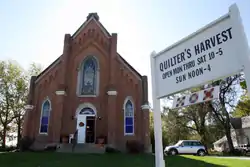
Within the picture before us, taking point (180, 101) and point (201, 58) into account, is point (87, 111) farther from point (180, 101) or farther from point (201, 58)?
point (201, 58)

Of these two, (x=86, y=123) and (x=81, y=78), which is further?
(x=81, y=78)

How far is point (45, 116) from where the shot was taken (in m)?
21.6

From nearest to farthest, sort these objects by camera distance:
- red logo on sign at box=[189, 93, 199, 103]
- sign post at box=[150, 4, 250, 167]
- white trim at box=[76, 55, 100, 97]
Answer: sign post at box=[150, 4, 250, 167] < red logo on sign at box=[189, 93, 199, 103] < white trim at box=[76, 55, 100, 97]

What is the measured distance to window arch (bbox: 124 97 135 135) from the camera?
21.0 metres

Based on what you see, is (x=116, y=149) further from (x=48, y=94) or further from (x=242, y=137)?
(x=242, y=137)

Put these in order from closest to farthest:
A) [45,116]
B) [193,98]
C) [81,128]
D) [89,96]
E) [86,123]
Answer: [193,98] < [81,128] < [86,123] < [45,116] < [89,96]

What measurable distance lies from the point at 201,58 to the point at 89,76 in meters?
19.8

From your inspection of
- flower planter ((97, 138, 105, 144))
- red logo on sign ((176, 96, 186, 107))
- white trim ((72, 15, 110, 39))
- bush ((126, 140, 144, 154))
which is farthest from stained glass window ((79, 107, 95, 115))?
red logo on sign ((176, 96, 186, 107))

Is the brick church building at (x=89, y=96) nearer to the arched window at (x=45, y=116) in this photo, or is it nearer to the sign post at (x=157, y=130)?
the arched window at (x=45, y=116)

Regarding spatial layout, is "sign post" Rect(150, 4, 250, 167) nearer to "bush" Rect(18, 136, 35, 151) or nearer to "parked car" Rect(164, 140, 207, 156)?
"bush" Rect(18, 136, 35, 151)

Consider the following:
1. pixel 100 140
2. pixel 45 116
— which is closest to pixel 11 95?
pixel 45 116

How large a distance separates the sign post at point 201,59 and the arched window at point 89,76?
18090 mm

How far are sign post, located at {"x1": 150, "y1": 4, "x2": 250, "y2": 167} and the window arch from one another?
17.0 meters

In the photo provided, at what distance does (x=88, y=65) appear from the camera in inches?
925
